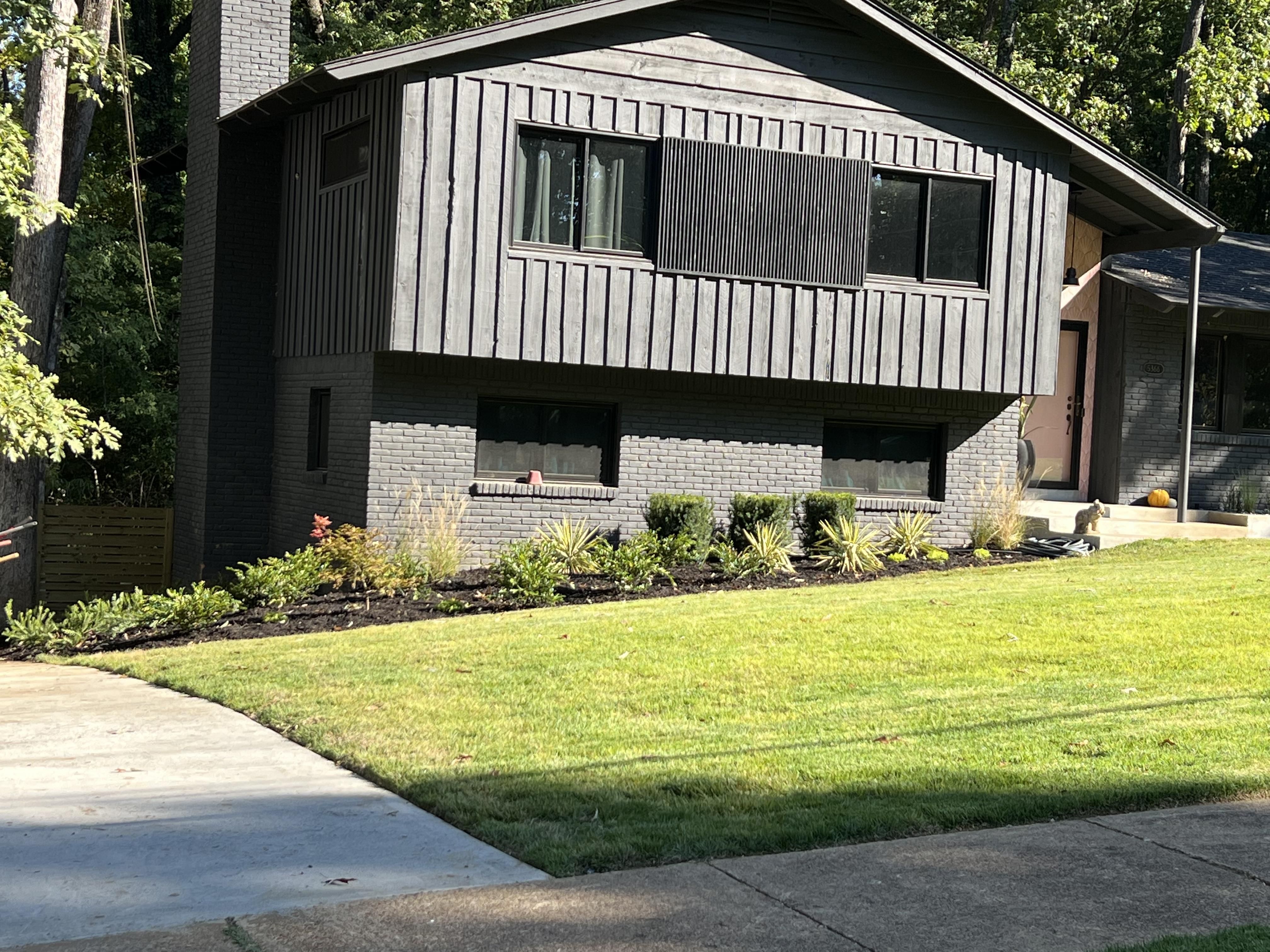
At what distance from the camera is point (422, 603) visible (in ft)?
48.0

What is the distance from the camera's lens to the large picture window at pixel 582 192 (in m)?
15.9

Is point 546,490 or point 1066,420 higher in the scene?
point 1066,420

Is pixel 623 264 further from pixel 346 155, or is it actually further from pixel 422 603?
pixel 422 603

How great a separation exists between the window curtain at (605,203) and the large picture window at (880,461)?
12.7 feet

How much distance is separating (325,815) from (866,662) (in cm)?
477

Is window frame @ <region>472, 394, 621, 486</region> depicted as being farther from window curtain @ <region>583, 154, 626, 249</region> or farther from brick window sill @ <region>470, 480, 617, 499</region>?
window curtain @ <region>583, 154, 626, 249</region>

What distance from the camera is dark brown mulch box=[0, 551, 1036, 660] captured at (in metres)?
13.9

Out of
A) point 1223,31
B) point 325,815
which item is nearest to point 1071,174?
point 1223,31

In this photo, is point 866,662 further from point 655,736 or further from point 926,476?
point 926,476

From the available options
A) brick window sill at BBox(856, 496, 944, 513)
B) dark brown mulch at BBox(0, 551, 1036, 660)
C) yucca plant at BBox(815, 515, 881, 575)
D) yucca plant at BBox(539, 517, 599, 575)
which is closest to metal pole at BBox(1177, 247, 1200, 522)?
brick window sill at BBox(856, 496, 944, 513)

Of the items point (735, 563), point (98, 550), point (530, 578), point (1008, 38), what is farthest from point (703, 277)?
point (1008, 38)

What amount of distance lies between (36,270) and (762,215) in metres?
10.2

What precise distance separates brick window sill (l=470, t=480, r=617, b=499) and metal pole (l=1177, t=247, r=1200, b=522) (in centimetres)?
733

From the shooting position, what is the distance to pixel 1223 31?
2900 cm
